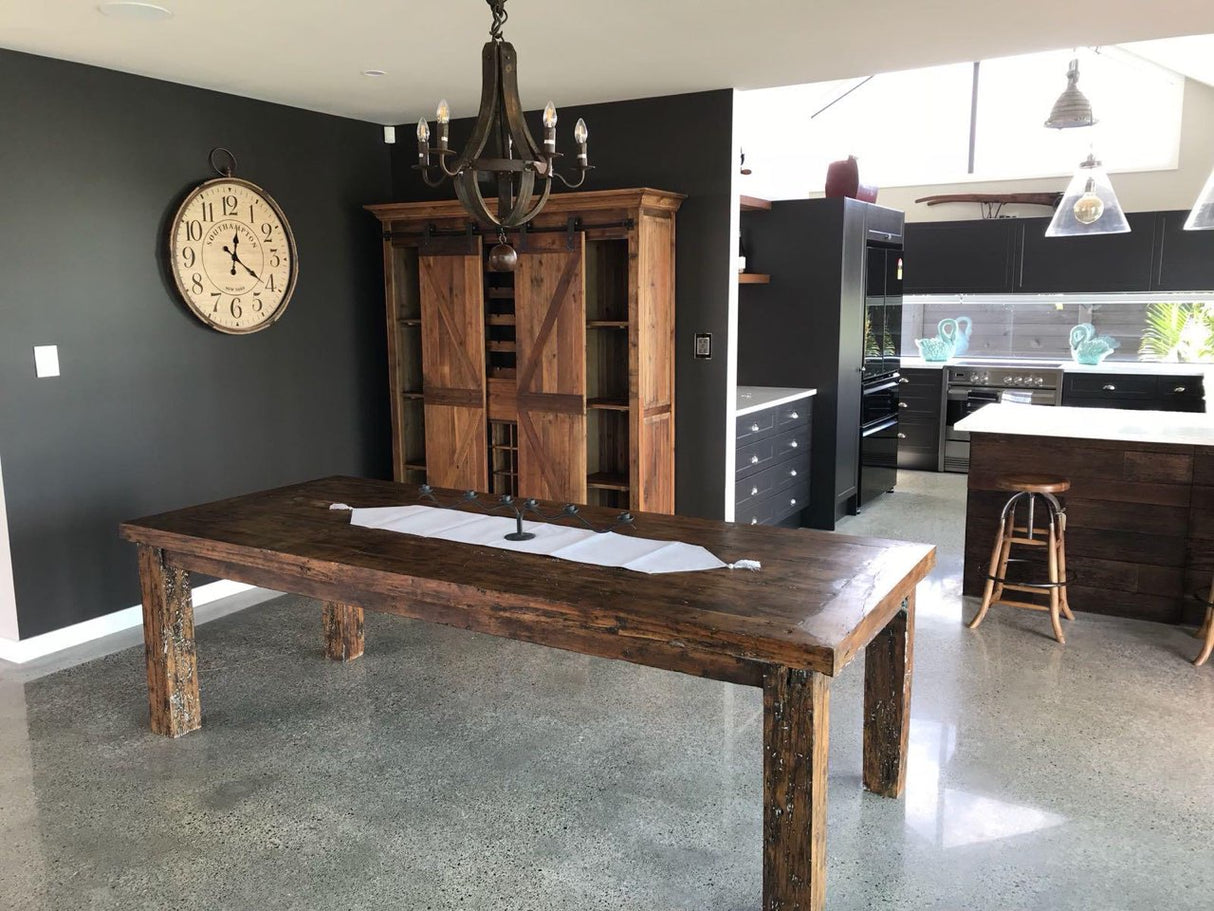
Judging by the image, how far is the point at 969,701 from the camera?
11.3ft

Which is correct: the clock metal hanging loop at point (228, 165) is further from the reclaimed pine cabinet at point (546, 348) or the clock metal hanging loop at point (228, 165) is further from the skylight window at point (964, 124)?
the skylight window at point (964, 124)

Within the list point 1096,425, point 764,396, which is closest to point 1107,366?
point 1096,425

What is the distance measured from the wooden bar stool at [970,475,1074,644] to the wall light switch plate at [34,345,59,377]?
13.0ft

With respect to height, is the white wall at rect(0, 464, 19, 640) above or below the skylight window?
below

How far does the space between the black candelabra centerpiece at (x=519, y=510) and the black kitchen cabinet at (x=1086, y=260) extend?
18.1 ft

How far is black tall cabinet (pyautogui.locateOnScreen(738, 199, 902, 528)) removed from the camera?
5.65 m

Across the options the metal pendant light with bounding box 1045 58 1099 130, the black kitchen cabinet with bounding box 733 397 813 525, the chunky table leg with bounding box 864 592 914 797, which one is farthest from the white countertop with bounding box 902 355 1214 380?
the chunky table leg with bounding box 864 592 914 797

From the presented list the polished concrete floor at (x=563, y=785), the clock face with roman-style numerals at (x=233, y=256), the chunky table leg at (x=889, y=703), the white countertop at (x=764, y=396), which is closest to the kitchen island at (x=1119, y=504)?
the polished concrete floor at (x=563, y=785)

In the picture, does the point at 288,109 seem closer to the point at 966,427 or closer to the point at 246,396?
the point at 246,396

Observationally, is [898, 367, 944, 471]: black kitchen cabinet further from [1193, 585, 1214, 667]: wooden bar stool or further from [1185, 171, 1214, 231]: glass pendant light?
[1193, 585, 1214, 667]: wooden bar stool

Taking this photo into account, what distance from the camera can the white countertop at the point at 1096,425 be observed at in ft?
13.7

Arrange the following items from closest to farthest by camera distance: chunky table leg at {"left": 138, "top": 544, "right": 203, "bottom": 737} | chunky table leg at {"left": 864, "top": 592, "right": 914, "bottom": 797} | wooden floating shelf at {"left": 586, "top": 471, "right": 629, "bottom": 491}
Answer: chunky table leg at {"left": 864, "top": 592, "right": 914, "bottom": 797} → chunky table leg at {"left": 138, "top": 544, "right": 203, "bottom": 737} → wooden floating shelf at {"left": 586, "top": 471, "right": 629, "bottom": 491}

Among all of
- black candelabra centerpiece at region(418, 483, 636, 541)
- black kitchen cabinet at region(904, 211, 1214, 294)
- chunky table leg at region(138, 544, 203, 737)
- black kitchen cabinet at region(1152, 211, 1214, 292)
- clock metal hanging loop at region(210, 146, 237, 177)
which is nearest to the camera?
black candelabra centerpiece at region(418, 483, 636, 541)

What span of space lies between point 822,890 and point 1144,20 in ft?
10.0
